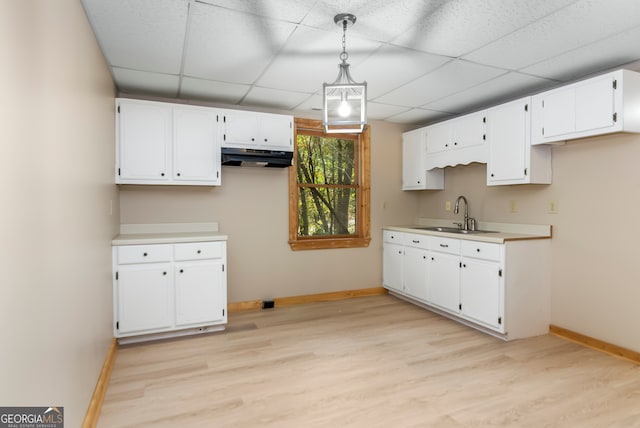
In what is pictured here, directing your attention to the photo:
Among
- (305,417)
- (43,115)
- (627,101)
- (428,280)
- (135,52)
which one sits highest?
(135,52)

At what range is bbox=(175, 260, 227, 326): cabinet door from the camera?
3.28 meters

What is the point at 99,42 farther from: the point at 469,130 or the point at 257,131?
the point at 469,130

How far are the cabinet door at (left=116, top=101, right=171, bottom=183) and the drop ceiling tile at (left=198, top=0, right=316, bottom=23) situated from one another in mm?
1704

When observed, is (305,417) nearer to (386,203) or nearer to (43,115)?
(43,115)

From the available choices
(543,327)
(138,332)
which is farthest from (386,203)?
(138,332)

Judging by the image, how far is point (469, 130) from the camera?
3930mm

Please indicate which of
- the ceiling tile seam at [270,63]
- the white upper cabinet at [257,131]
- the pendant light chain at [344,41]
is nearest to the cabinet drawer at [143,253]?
the white upper cabinet at [257,131]

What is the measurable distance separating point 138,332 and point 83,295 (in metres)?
1.35

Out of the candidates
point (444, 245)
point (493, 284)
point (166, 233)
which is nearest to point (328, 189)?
point (444, 245)

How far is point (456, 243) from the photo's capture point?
12.2 ft

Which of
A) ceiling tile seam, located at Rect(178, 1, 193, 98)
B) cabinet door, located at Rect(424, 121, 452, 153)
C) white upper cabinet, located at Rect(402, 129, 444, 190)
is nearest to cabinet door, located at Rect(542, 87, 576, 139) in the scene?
cabinet door, located at Rect(424, 121, 452, 153)

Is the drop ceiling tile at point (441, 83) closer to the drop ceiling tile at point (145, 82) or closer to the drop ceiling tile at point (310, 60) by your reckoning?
the drop ceiling tile at point (310, 60)

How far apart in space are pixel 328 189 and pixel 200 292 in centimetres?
209

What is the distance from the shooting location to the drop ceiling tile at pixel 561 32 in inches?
82.4
